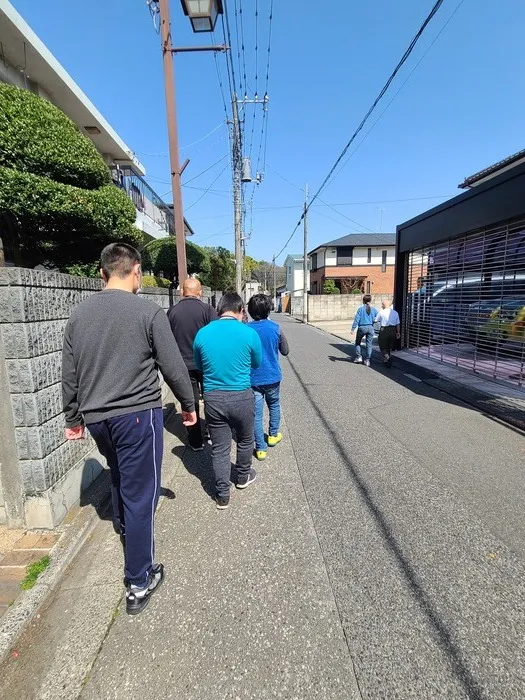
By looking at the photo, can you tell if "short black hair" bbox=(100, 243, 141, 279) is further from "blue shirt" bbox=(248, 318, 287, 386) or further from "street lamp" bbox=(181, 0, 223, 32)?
"street lamp" bbox=(181, 0, 223, 32)

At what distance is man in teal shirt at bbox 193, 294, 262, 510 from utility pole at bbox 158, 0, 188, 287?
3365 millimetres

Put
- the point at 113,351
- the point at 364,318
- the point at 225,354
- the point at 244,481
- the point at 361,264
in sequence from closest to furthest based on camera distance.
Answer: the point at 113,351, the point at 225,354, the point at 244,481, the point at 364,318, the point at 361,264

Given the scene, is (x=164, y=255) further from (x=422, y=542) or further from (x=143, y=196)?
(x=422, y=542)

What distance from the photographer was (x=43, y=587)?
2.19 m

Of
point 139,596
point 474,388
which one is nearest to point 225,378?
point 139,596

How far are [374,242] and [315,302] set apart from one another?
11.7 meters

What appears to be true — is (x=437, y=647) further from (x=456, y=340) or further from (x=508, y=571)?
(x=456, y=340)

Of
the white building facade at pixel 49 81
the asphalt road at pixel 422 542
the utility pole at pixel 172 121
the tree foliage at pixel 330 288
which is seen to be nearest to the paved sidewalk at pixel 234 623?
the asphalt road at pixel 422 542

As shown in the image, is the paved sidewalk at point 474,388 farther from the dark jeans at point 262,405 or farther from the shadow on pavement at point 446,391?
the dark jeans at point 262,405

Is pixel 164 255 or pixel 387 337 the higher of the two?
pixel 164 255

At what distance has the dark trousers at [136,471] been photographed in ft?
6.50

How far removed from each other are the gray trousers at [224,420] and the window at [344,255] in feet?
110

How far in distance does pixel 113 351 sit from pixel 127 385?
0.63 ft

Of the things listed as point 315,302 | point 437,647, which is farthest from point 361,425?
point 315,302
